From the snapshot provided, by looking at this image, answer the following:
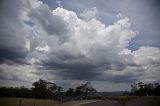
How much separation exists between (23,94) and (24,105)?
3549 cm

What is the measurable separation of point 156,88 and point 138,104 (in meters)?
62.8

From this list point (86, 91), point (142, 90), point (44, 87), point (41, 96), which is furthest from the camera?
point (86, 91)

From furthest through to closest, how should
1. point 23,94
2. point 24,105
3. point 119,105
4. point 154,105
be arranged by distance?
point 23,94, point 24,105, point 119,105, point 154,105

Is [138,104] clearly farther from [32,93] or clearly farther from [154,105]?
[32,93]

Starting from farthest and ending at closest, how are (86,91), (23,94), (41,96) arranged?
(86,91) < (41,96) < (23,94)

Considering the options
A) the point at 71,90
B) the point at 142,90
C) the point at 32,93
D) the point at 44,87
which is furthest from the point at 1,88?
the point at 142,90

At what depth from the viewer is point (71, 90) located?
109 meters

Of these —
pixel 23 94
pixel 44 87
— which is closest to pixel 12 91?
pixel 23 94

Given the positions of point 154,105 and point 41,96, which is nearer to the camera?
point 154,105

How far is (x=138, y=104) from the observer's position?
33.2m

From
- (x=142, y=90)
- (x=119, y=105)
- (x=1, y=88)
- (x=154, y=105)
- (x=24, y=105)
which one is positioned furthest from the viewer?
(x=142, y=90)

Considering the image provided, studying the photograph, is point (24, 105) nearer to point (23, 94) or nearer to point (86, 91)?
point (23, 94)

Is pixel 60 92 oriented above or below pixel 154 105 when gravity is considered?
above

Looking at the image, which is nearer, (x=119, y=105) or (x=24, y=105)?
(x=119, y=105)
